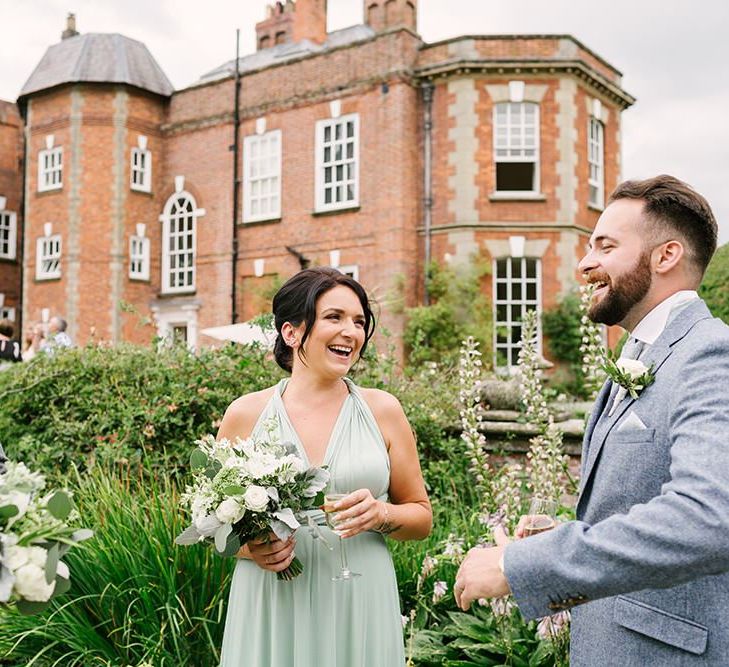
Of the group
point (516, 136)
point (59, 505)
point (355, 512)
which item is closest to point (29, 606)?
point (59, 505)

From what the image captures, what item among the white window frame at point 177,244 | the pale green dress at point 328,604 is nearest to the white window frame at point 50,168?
the white window frame at point 177,244

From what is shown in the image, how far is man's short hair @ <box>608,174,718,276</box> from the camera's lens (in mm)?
1956

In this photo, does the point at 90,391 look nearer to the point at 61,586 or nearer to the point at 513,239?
the point at 61,586

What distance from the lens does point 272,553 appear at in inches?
102

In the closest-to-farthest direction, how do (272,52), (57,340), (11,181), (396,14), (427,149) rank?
1. (57,340)
2. (427,149)
3. (396,14)
4. (11,181)
5. (272,52)

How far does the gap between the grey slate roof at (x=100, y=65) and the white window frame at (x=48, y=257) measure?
15.0 ft

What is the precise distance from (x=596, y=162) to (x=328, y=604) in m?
18.9

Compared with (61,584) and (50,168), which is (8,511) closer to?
(61,584)

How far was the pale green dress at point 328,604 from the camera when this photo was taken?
2746 millimetres

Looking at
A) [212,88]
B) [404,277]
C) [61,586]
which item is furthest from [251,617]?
[212,88]

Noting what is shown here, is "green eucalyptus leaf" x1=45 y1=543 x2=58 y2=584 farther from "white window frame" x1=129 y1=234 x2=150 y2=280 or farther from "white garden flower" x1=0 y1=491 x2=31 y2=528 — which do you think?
"white window frame" x1=129 y1=234 x2=150 y2=280

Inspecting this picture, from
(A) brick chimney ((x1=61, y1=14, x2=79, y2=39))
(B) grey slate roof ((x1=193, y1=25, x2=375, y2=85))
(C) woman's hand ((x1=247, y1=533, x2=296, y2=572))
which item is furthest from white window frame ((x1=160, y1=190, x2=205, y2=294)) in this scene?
(C) woman's hand ((x1=247, y1=533, x2=296, y2=572))

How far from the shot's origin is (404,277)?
1817 centimetres

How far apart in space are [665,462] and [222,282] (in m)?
20.4
